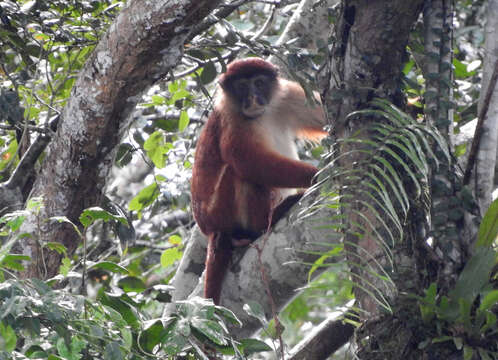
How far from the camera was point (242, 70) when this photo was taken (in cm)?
587

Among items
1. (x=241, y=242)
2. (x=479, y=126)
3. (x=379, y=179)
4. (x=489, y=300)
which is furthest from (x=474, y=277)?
(x=241, y=242)

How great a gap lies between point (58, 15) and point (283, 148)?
2.31 metres

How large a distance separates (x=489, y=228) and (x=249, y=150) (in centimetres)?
289

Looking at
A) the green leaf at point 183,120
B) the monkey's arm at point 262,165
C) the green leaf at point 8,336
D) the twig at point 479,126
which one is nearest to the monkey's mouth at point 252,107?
the monkey's arm at point 262,165

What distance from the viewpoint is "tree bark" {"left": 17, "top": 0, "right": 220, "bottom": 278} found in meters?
3.46

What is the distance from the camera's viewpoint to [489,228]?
9.68ft

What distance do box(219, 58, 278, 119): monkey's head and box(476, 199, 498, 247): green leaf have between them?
10.2 ft

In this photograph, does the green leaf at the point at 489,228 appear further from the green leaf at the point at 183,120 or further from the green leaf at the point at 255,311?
the green leaf at the point at 183,120

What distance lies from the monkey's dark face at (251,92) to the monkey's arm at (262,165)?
0.31 meters

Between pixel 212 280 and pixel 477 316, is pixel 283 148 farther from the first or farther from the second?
pixel 477 316

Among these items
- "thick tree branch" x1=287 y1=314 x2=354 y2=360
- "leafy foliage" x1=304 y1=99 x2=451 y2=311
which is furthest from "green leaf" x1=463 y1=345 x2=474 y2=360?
"thick tree branch" x1=287 y1=314 x2=354 y2=360

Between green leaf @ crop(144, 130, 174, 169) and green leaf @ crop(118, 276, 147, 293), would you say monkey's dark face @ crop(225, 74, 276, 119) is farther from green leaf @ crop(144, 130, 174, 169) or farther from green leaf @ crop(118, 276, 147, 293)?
green leaf @ crop(118, 276, 147, 293)

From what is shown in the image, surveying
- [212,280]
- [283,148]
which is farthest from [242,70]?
[212,280]

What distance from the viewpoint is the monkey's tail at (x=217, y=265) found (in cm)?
446
